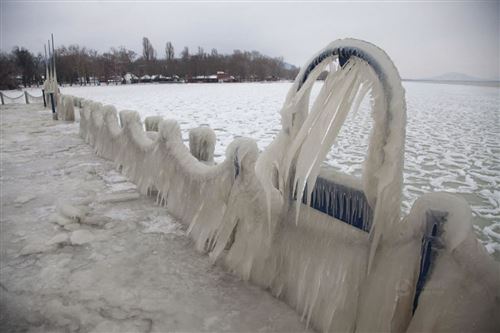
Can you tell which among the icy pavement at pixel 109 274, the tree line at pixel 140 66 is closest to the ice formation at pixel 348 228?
the icy pavement at pixel 109 274

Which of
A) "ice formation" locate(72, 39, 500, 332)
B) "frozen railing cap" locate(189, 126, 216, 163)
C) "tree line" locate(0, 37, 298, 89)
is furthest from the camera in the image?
"tree line" locate(0, 37, 298, 89)

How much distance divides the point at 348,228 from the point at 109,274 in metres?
2.14

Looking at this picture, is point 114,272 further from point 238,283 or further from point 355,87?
point 355,87

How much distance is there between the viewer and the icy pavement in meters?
2.30

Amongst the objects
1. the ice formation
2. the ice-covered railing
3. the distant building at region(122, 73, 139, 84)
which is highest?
the distant building at region(122, 73, 139, 84)

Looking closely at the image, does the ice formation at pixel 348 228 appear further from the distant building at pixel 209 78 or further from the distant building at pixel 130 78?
the distant building at pixel 209 78

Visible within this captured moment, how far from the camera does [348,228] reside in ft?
6.57

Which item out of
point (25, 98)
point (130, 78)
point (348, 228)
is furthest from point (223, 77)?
point (348, 228)

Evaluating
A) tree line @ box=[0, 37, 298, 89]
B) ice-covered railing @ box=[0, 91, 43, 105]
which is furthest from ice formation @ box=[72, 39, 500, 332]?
tree line @ box=[0, 37, 298, 89]

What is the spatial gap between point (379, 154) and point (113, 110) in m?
6.30

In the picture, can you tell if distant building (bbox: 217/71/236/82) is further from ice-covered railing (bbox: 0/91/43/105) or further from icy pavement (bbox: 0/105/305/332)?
icy pavement (bbox: 0/105/305/332)

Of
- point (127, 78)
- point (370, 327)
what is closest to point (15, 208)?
point (370, 327)

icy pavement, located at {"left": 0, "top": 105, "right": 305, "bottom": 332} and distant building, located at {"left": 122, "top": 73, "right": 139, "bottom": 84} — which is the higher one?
distant building, located at {"left": 122, "top": 73, "right": 139, "bottom": 84}

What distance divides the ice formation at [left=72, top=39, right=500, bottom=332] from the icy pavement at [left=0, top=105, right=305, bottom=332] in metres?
0.27
